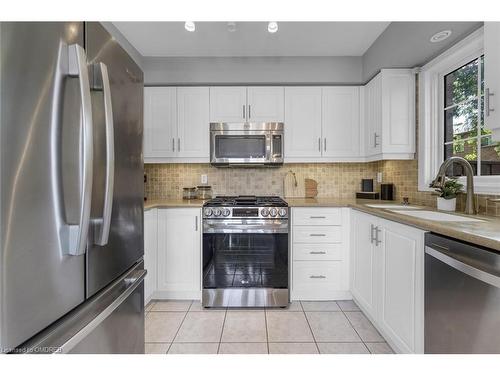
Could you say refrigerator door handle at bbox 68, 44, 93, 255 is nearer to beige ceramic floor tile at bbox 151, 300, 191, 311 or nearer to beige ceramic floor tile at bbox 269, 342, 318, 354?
beige ceramic floor tile at bbox 269, 342, 318, 354

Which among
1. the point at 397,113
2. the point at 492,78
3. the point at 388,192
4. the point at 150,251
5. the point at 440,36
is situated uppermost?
the point at 440,36

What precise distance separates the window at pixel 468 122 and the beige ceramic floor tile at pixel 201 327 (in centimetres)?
223

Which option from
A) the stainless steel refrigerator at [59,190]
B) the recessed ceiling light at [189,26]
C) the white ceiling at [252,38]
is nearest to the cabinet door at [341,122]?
the white ceiling at [252,38]

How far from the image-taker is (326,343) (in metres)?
1.82

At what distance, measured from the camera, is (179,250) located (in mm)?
2420

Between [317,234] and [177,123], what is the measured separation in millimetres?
1857

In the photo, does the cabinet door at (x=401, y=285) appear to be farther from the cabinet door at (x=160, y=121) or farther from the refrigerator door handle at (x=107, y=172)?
the cabinet door at (x=160, y=121)

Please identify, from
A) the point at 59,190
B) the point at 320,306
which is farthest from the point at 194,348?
the point at 59,190

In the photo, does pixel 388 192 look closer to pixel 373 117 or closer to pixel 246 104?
pixel 373 117

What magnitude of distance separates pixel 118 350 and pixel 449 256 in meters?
1.45

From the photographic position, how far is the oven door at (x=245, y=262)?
233 cm

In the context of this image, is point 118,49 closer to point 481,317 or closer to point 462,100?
point 481,317

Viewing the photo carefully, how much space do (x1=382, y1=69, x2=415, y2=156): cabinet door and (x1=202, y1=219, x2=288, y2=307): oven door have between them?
1256 mm

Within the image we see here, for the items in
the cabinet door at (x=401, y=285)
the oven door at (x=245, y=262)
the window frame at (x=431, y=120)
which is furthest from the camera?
the oven door at (x=245, y=262)
